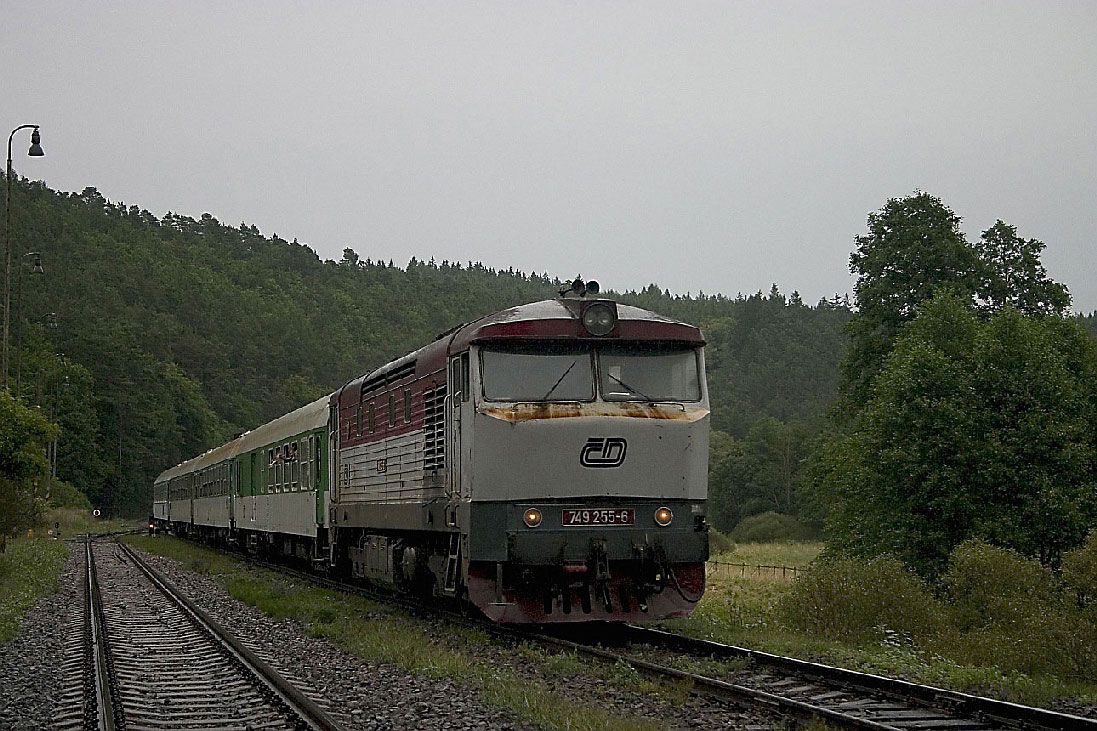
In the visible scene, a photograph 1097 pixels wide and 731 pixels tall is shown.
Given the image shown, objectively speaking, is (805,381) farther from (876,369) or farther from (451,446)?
(451,446)

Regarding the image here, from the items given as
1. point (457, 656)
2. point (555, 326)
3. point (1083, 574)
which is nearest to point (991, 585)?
point (1083, 574)

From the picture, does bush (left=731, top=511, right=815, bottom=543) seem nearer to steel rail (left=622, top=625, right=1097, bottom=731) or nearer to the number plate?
the number plate

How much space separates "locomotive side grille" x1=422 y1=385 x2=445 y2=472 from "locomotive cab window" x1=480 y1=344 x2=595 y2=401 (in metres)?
1.45

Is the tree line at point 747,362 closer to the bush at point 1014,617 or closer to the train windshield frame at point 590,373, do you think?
the bush at point 1014,617

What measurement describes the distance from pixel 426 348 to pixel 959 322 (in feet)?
94.7

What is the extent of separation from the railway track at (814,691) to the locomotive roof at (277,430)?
1124cm

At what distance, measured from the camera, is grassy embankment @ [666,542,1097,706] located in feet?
38.3

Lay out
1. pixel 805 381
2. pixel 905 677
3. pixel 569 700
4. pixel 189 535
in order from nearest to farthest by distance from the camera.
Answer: pixel 569 700, pixel 905 677, pixel 189 535, pixel 805 381

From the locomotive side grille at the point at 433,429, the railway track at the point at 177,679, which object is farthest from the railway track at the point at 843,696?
the locomotive side grille at the point at 433,429

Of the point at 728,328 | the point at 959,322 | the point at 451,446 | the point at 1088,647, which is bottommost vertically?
the point at 1088,647

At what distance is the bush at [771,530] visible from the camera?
87.6 m

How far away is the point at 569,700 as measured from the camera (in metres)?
10.4

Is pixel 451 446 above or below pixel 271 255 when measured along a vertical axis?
below

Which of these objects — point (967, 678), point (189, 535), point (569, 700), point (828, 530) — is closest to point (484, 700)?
point (569, 700)
